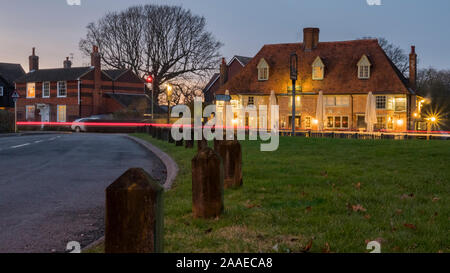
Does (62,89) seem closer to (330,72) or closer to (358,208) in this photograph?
(330,72)

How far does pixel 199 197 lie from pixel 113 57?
185 ft

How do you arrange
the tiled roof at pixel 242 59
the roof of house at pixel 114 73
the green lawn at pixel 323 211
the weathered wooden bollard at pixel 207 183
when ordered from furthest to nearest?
the roof of house at pixel 114 73 → the tiled roof at pixel 242 59 → the weathered wooden bollard at pixel 207 183 → the green lawn at pixel 323 211

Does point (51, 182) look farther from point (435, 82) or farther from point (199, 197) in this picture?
point (435, 82)

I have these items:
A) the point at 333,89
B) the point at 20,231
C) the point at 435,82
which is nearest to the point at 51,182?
the point at 20,231

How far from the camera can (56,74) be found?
6159cm

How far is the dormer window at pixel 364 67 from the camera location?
143ft

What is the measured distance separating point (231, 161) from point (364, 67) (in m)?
39.1

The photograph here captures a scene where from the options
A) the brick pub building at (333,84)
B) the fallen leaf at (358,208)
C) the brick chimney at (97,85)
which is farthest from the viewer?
the brick chimney at (97,85)

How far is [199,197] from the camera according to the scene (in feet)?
19.1

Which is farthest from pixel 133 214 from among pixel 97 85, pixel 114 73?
pixel 114 73

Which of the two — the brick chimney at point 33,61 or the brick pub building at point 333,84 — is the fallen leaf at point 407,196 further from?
the brick chimney at point 33,61

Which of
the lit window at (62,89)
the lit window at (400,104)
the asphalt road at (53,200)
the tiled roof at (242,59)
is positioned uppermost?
the tiled roof at (242,59)

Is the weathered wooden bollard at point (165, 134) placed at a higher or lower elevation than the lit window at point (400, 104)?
lower

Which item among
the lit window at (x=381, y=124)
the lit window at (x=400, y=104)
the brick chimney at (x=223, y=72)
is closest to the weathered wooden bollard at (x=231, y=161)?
the lit window at (x=381, y=124)
